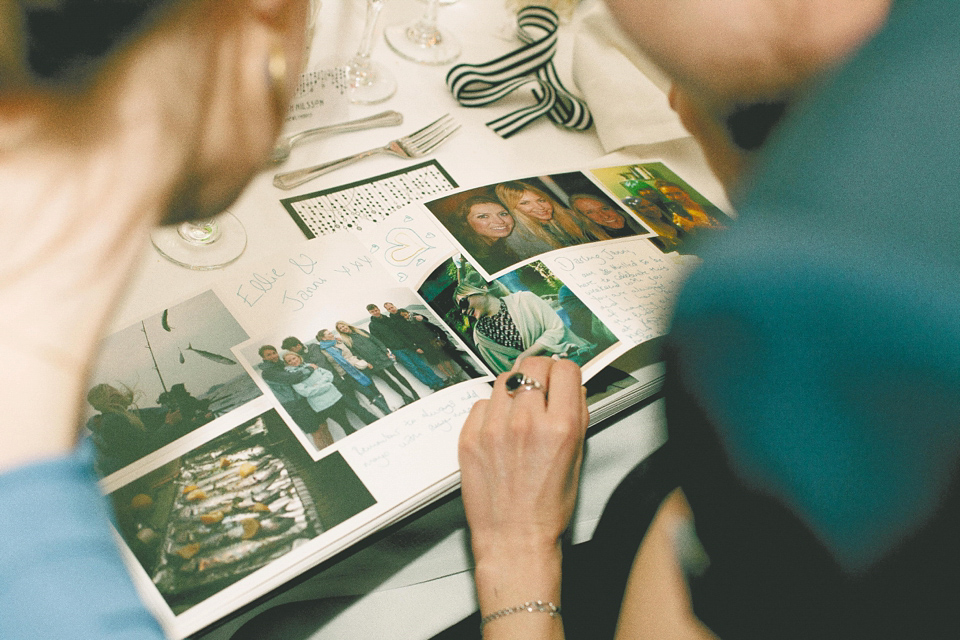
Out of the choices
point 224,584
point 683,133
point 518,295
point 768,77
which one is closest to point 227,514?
point 224,584

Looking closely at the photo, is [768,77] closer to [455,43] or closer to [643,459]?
[643,459]

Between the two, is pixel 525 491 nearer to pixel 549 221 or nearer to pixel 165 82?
pixel 549 221

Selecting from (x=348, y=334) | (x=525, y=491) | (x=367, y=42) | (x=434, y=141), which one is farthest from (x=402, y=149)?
(x=525, y=491)

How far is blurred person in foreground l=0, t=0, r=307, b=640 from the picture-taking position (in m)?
0.19

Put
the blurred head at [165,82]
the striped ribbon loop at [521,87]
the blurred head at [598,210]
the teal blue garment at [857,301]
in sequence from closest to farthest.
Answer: the blurred head at [165,82], the teal blue garment at [857,301], the blurred head at [598,210], the striped ribbon loop at [521,87]

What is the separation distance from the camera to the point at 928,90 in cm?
29

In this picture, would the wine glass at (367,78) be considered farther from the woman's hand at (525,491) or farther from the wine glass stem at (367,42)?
the woman's hand at (525,491)

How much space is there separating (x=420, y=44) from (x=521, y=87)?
14cm

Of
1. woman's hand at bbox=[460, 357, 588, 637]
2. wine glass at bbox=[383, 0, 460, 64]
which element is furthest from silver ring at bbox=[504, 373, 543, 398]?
wine glass at bbox=[383, 0, 460, 64]

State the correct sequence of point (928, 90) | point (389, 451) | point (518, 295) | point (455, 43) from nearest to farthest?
point (928, 90) < point (389, 451) < point (518, 295) < point (455, 43)

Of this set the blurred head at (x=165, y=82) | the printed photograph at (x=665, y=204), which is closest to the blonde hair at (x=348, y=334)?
the blurred head at (x=165, y=82)

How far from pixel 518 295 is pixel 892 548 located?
0.31 metres

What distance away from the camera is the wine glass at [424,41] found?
2.55ft

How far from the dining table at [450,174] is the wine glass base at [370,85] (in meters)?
0.01
